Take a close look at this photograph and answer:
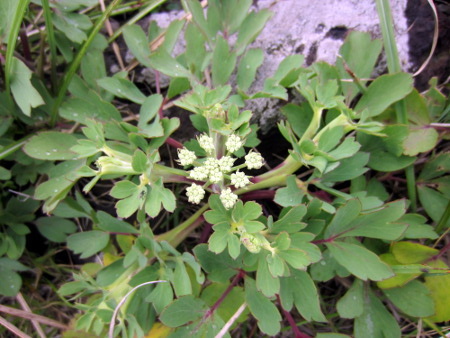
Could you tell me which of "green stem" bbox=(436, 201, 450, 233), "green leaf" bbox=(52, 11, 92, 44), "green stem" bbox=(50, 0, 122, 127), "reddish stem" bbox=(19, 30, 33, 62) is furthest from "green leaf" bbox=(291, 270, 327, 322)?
"reddish stem" bbox=(19, 30, 33, 62)

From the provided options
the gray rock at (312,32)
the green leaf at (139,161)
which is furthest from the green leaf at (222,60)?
the green leaf at (139,161)

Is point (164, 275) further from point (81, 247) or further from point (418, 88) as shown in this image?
point (418, 88)

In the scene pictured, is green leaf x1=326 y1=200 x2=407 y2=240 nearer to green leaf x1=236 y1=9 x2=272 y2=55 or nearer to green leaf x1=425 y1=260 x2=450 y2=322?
green leaf x1=425 y1=260 x2=450 y2=322

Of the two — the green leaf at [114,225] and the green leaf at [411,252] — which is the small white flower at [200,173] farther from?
the green leaf at [411,252]

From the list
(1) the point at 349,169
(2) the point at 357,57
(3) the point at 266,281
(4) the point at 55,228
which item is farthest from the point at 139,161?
(2) the point at 357,57

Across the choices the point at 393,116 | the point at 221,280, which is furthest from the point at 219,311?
the point at 393,116

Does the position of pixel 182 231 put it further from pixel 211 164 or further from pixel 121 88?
pixel 121 88
